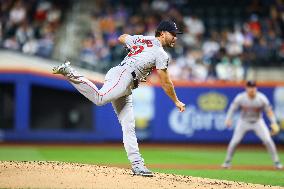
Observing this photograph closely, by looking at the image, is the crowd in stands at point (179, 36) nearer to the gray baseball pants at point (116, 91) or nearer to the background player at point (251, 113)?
the background player at point (251, 113)

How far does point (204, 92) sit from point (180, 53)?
153 cm

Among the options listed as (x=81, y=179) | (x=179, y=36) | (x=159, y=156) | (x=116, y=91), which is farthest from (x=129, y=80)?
(x=179, y=36)

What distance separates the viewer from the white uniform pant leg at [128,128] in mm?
10086

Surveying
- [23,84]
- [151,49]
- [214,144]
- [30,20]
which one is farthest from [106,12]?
[151,49]

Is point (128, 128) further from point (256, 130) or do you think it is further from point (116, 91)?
point (256, 130)

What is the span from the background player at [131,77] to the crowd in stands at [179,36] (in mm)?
11493

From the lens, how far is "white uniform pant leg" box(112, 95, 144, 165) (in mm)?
10086

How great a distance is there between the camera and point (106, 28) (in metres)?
22.8

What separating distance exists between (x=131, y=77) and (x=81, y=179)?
1633mm

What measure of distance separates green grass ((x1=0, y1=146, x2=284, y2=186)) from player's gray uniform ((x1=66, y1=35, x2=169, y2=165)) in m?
Result: 3.10

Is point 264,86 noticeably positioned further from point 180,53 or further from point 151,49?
point 151,49

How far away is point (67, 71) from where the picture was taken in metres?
9.59

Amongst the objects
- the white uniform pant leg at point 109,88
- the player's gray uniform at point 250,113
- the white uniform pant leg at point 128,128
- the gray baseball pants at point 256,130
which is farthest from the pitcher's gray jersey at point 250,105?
the white uniform pant leg at point 109,88

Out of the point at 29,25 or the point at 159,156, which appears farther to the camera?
the point at 29,25
